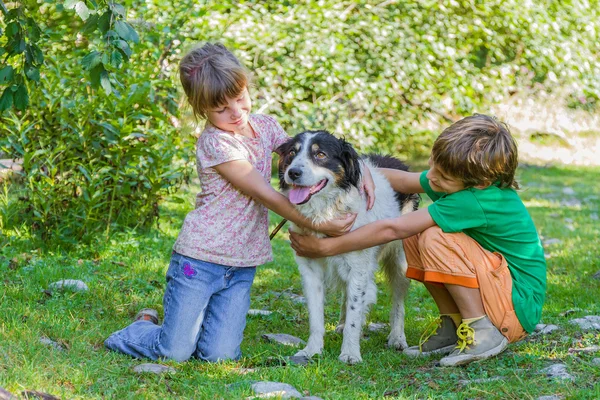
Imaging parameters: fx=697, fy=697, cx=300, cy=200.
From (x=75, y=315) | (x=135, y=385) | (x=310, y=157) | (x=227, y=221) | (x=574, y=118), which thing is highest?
(x=310, y=157)

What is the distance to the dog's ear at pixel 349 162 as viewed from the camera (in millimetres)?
3486

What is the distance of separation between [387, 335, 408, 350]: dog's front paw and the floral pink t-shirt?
33.7 inches

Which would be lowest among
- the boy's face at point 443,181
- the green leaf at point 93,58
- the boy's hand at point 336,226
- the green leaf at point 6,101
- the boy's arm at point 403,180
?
the boy's hand at point 336,226

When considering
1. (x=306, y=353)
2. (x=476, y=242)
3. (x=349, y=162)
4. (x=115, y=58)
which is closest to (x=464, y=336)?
(x=476, y=242)

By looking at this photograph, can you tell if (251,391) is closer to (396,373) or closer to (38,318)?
(396,373)

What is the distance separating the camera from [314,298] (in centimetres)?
361

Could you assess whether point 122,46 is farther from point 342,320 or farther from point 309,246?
point 342,320

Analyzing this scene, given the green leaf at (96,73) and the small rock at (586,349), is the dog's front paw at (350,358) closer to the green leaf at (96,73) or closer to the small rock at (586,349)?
the small rock at (586,349)

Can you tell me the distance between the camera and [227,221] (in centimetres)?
350

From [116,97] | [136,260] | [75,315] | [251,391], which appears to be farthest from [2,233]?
[251,391]

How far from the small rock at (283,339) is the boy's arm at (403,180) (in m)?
1.01

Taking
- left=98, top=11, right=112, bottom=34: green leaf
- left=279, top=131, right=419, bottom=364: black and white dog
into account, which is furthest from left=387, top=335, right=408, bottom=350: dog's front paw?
left=98, top=11, right=112, bottom=34: green leaf

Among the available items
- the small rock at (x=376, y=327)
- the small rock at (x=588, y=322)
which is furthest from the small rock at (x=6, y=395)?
the small rock at (x=588, y=322)

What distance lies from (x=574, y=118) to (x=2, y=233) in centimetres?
1193
